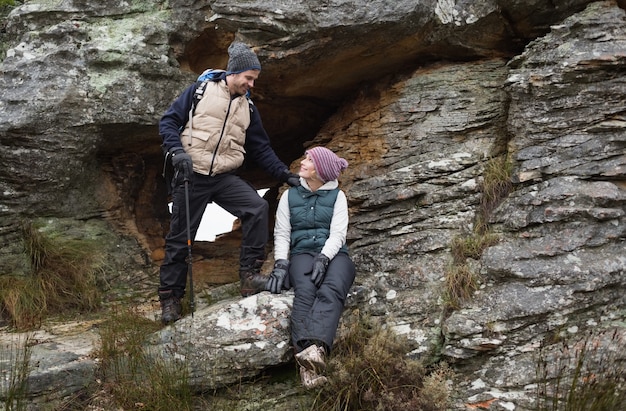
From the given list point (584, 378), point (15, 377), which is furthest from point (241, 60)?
point (584, 378)

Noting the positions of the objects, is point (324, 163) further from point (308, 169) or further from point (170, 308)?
point (170, 308)

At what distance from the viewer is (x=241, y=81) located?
5.96m

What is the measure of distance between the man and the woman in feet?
0.82

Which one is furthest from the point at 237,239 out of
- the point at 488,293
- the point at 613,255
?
the point at 613,255

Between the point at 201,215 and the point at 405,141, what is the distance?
106 inches

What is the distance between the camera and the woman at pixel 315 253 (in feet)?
17.0

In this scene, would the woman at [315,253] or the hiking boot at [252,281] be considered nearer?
the woman at [315,253]

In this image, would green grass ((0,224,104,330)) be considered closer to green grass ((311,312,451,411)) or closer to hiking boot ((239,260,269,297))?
hiking boot ((239,260,269,297))

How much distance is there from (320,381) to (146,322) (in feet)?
7.00

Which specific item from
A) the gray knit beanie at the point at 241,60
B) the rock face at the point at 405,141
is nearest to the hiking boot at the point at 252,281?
the rock face at the point at 405,141

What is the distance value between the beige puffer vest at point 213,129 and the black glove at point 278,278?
1.16m

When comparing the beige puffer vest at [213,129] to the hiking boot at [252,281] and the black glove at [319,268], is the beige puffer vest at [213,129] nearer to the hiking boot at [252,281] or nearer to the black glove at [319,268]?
the hiking boot at [252,281]

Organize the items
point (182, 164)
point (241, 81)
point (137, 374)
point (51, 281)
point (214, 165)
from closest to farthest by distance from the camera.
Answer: point (137, 374)
point (182, 164)
point (241, 81)
point (214, 165)
point (51, 281)

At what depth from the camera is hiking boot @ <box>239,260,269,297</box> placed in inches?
231
